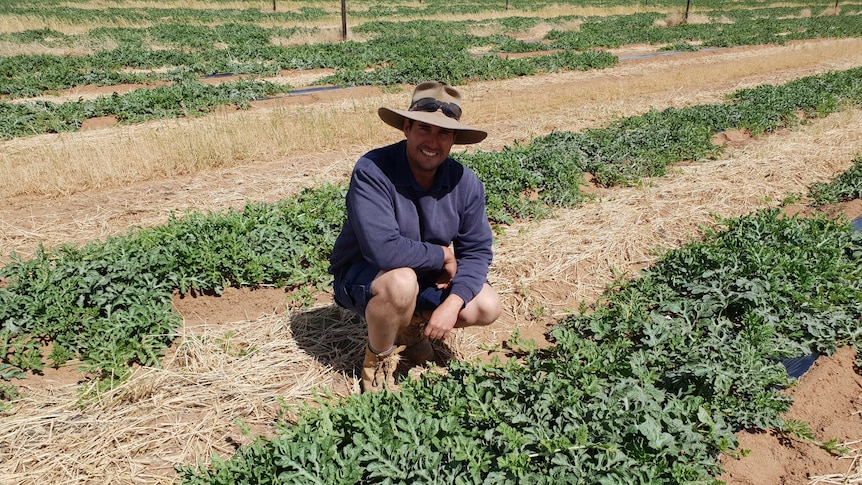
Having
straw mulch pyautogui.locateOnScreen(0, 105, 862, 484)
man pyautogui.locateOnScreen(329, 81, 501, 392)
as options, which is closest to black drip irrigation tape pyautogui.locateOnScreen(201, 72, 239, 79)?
straw mulch pyautogui.locateOnScreen(0, 105, 862, 484)

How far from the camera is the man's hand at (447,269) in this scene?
322 cm

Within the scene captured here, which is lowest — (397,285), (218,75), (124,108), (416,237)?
(397,285)

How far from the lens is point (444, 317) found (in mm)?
3031

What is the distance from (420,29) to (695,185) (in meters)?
24.2

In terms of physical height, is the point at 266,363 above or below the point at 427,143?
below

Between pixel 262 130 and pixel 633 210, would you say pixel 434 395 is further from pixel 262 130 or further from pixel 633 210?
pixel 262 130

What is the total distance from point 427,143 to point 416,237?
57 cm

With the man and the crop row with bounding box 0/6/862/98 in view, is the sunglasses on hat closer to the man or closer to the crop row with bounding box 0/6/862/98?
the man

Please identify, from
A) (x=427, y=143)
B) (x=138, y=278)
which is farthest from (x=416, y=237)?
(x=138, y=278)

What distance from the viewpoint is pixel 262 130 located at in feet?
29.9

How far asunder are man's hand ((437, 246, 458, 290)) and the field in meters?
0.54

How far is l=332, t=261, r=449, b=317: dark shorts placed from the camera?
10.5 ft

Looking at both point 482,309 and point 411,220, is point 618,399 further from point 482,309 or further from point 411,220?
point 411,220

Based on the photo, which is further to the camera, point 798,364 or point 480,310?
point 798,364
